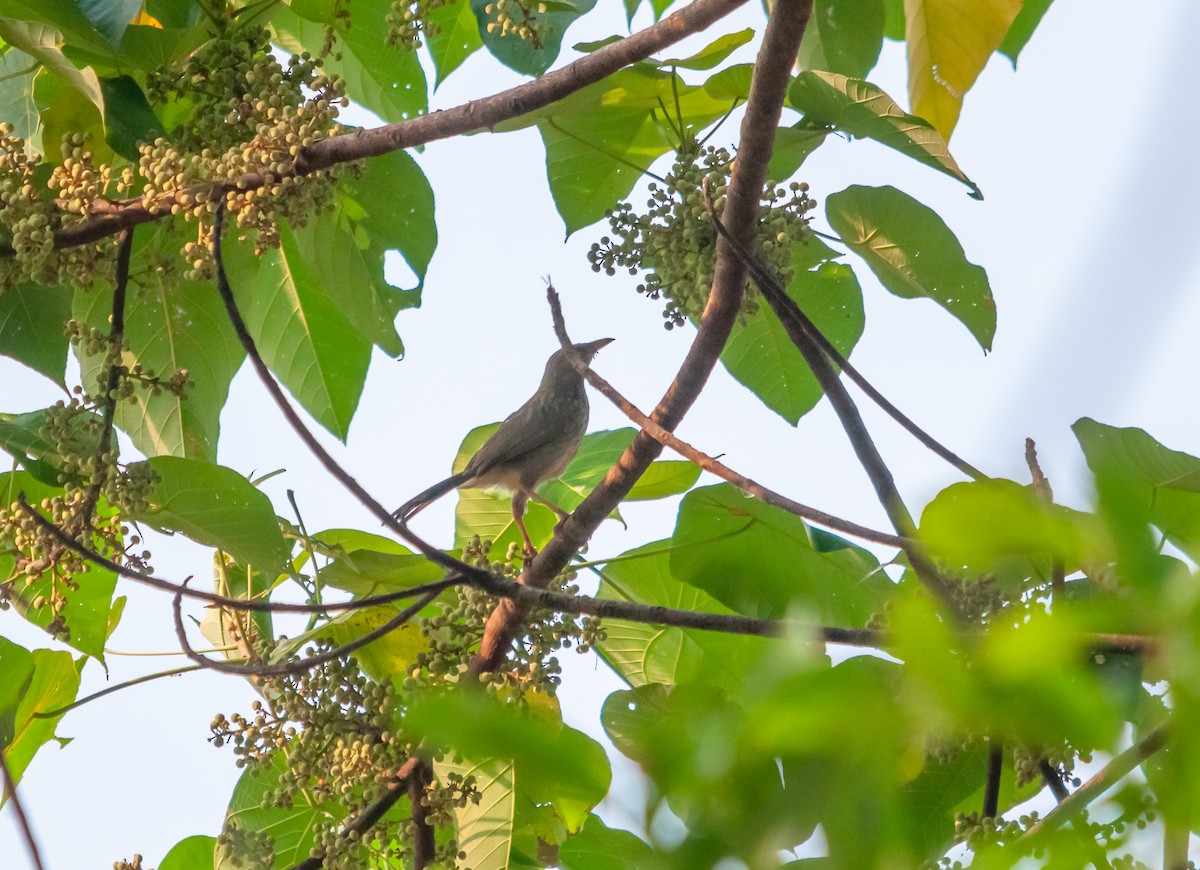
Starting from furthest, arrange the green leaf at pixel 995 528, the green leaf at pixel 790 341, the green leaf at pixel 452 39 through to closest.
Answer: the green leaf at pixel 452 39 → the green leaf at pixel 790 341 → the green leaf at pixel 995 528

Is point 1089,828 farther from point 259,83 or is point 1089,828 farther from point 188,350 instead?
point 188,350

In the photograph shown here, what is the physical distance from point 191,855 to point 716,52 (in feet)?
9.00

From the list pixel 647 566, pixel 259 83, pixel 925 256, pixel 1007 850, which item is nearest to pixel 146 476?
pixel 259 83

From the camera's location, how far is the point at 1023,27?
124 inches

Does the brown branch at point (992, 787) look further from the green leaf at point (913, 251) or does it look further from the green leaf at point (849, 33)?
the green leaf at point (849, 33)

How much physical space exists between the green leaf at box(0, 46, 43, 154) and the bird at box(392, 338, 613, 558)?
164cm

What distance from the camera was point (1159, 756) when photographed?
58 cm

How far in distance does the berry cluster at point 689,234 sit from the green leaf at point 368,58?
3.34ft

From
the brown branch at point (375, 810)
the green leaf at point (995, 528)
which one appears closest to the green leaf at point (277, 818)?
the brown branch at point (375, 810)

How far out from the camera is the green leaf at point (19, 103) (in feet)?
9.85

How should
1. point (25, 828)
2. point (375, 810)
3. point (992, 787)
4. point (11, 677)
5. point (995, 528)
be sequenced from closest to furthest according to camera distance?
point (995, 528) → point (25, 828) → point (992, 787) → point (375, 810) → point (11, 677)

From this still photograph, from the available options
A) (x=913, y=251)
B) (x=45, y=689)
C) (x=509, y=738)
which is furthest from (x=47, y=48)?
(x=509, y=738)

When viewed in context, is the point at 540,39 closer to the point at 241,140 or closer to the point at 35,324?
the point at 241,140

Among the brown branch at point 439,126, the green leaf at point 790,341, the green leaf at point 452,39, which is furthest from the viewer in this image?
the green leaf at point 452,39
